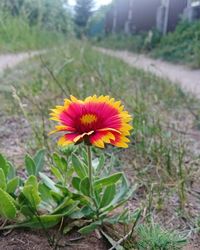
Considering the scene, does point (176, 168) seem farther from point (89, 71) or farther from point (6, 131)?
point (89, 71)

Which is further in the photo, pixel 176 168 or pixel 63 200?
pixel 176 168

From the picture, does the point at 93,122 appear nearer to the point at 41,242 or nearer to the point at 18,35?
the point at 41,242

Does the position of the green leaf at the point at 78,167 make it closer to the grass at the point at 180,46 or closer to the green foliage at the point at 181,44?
the grass at the point at 180,46

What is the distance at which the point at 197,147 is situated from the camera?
218 cm

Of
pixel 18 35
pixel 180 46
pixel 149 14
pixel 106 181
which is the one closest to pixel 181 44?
pixel 180 46

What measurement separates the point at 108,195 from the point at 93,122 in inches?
9.7

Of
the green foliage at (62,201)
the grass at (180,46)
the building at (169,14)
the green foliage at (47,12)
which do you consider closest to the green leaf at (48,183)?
the green foliage at (62,201)

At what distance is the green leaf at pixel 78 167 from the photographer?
1.21 metres

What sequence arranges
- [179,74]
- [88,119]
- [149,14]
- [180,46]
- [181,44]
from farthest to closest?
[149,14] < [181,44] < [180,46] < [179,74] < [88,119]

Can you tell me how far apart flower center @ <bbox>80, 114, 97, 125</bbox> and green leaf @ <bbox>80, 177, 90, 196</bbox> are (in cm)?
17

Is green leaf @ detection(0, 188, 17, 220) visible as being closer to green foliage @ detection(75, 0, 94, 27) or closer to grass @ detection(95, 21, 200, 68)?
grass @ detection(95, 21, 200, 68)

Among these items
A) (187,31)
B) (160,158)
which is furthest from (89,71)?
(187,31)

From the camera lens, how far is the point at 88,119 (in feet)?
3.45

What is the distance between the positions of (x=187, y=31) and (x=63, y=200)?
364 inches
